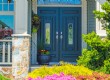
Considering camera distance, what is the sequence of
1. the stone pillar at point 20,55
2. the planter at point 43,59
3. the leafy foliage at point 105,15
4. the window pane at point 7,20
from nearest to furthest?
the leafy foliage at point 105,15, the stone pillar at point 20,55, the planter at point 43,59, the window pane at point 7,20

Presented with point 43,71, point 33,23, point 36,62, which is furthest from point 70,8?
point 43,71

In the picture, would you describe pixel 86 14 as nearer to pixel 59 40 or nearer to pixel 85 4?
pixel 85 4

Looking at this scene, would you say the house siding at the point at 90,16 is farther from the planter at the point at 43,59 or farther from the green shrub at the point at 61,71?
the green shrub at the point at 61,71

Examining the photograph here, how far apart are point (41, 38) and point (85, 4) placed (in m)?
2.29

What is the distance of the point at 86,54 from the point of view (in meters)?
11.2

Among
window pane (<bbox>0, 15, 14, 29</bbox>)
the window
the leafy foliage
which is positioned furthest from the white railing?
the leafy foliage

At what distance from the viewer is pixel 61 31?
51.8 feet

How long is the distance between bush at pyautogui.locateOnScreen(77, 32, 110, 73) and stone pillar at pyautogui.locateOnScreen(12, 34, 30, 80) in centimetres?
244

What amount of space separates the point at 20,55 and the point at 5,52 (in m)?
1.06

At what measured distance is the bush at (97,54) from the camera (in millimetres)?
10445

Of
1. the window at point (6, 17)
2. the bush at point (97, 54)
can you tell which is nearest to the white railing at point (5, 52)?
the window at point (6, 17)

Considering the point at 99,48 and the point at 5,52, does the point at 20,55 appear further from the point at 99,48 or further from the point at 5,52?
the point at 99,48

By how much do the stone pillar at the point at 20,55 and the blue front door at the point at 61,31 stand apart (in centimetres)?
284

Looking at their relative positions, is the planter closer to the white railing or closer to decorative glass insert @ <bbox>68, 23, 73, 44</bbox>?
decorative glass insert @ <bbox>68, 23, 73, 44</bbox>
